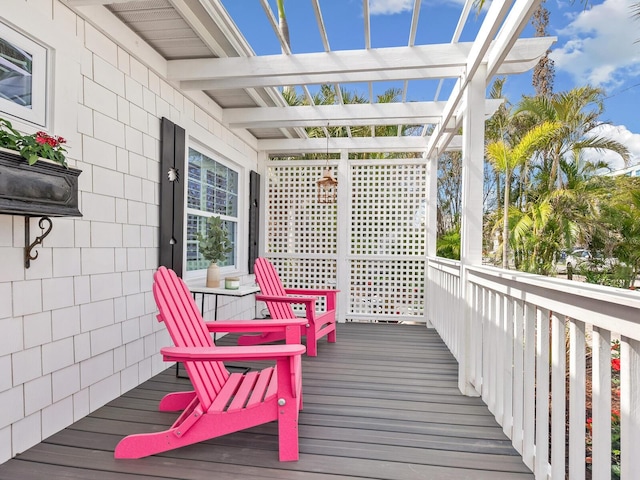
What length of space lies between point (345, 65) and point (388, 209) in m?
3.05

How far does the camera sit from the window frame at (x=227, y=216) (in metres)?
3.98

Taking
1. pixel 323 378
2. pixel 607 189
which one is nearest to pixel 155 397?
pixel 323 378

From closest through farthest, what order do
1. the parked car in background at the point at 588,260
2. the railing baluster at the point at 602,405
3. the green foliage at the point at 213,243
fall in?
1. the railing baluster at the point at 602,405
2. the green foliage at the point at 213,243
3. the parked car in background at the point at 588,260

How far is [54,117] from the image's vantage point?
2373 millimetres

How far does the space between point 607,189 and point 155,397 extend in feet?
29.9

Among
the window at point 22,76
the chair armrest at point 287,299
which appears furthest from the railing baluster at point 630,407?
the chair armrest at point 287,299

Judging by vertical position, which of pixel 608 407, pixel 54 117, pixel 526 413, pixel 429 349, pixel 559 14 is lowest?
pixel 429 349

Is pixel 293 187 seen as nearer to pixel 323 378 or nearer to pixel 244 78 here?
pixel 244 78

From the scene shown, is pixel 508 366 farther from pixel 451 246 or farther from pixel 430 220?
pixel 451 246

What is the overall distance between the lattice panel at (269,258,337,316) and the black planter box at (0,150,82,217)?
4.08 meters

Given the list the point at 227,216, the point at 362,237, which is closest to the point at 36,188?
the point at 227,216

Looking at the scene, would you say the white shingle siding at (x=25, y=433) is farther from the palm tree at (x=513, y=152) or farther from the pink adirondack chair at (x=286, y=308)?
the palm tree at (x=513, y=152)

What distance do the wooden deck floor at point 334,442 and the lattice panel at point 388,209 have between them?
2.73 metres

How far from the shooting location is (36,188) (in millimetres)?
2025
